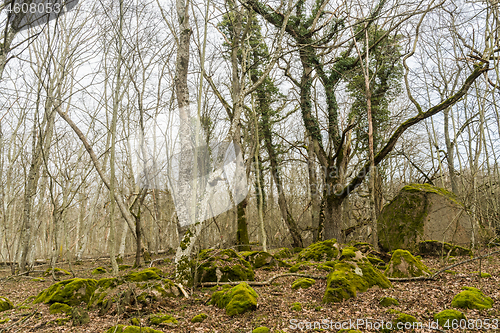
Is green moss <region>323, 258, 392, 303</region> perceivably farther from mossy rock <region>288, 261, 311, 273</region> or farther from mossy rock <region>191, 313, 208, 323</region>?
mossy rock <region>191, 313, 208, 323</region>

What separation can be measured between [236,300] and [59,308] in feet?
10.7

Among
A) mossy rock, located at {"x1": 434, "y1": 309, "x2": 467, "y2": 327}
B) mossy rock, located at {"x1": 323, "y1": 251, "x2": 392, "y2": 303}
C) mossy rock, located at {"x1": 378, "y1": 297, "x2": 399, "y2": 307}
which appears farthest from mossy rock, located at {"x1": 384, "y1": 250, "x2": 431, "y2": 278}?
mossy rock, located at {"x1": 434, "y1": 309, "x2": 467, "y2": 327}

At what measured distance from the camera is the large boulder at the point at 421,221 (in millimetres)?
8344

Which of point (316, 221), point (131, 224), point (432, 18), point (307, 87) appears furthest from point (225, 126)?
point (432, 18)

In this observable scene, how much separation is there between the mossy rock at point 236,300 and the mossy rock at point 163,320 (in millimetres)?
813

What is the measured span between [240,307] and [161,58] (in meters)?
10.4

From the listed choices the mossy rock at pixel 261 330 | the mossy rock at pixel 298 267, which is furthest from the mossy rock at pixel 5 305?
the mossy rock at pixel 298 267

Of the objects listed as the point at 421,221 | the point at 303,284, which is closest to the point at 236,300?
the point at 303,284

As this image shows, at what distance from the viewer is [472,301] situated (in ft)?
12.8

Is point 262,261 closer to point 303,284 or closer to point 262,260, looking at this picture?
point 262,260

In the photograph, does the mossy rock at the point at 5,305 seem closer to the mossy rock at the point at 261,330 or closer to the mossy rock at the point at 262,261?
the mossy rock at the point at 261,330

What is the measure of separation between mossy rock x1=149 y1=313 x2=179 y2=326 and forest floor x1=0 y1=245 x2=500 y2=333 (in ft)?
0.24

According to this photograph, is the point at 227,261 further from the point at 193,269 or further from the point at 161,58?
the point at 161,58

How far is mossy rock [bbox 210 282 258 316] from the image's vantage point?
4.42 m
